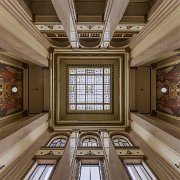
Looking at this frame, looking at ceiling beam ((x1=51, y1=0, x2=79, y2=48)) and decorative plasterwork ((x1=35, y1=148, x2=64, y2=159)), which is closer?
ceiling beam ((x1=51, y1=0, x2=79, y2=48))

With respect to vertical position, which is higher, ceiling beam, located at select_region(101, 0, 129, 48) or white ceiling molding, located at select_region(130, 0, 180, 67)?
ceiling beam, located at select_region(101, 0, 129, 48)

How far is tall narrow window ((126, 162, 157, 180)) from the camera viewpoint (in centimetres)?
568

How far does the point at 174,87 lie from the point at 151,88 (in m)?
2.43

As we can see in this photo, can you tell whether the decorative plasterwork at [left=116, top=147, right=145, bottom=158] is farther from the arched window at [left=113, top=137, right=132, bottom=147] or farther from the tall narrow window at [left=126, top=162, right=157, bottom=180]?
the arched window at [left=113, top=137, right=132, bottom=147]

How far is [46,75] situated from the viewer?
10.5 metres

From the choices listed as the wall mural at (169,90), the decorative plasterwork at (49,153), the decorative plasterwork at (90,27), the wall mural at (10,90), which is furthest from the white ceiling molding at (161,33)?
the wall mural at (10,90)

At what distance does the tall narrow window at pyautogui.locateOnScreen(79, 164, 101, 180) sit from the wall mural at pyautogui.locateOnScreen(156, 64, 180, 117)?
3981 millimetres

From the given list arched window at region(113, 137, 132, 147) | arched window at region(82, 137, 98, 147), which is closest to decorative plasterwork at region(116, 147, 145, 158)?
arched window at region(113, 137, 132, 147)

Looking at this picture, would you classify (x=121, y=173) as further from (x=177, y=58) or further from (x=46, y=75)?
(x=46, y=75)

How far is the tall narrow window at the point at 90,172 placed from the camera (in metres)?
5.80

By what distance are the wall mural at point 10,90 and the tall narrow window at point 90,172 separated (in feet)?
12.9

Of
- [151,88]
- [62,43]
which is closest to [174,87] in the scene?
[151,88]

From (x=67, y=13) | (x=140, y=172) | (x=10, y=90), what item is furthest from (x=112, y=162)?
(x=10, y=90)

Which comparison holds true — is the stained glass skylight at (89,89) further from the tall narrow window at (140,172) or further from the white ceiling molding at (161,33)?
the tall narrow window at (140,172)
